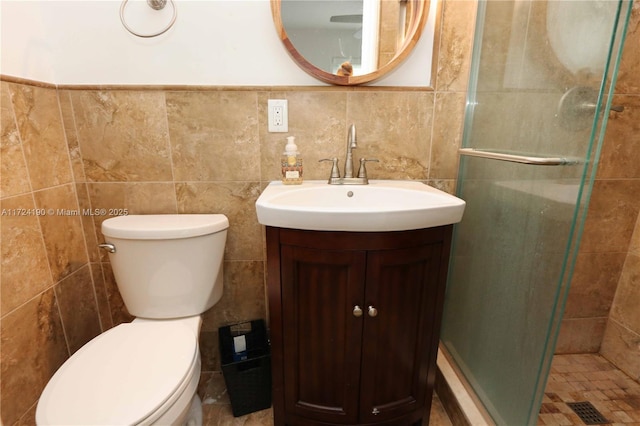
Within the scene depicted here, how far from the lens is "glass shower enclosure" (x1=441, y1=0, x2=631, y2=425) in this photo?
0.68 meters

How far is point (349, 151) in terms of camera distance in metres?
1.12

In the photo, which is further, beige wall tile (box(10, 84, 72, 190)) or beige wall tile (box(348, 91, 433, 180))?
beige wall tile (box(348, 91, 433, 180))

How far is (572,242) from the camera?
2.31ft

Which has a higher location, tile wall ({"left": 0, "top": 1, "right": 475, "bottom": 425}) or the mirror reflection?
the mirror reflection

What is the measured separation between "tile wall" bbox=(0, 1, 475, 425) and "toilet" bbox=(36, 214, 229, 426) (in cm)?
14

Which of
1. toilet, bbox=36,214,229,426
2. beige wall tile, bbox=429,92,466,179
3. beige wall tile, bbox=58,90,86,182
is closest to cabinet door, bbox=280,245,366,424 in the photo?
toilet, bbox=36,214,229,426

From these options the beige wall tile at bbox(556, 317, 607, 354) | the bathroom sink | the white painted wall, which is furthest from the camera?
the beige wall tile at bbox(556, 317, 607, 354)

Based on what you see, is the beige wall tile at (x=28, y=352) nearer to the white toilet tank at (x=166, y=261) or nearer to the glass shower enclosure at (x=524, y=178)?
the white toilet tank at (x=166, y=261)

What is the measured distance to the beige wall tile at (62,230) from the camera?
39.8 inches

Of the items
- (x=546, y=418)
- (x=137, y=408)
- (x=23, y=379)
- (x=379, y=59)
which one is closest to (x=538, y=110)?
(x=379, y=59)

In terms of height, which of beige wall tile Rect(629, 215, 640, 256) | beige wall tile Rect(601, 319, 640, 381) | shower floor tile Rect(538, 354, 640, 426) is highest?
beige wall tile Rect(629, 215, 640, 256)

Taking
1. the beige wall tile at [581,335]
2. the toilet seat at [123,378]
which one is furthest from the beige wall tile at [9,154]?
the beige wall tile at [581,335]

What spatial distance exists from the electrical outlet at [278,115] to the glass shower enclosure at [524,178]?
0.68 metres

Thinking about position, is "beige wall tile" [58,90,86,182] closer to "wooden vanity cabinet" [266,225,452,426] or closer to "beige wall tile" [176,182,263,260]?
"beige wall tile" [176,182,263,260]
